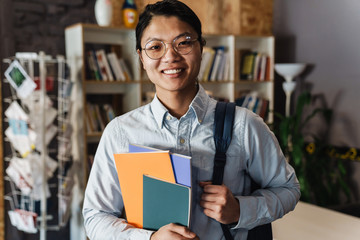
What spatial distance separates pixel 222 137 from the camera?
1029mm

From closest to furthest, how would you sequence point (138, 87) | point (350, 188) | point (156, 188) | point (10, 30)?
point (156, 188)
point (10, 30)
point (138, 87)
point (350, 188)

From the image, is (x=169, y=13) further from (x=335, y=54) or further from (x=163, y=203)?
(x=335, y=54)

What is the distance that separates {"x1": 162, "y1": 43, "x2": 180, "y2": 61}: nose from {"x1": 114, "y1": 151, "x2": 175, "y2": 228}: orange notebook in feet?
0.83

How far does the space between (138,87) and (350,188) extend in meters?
2.34

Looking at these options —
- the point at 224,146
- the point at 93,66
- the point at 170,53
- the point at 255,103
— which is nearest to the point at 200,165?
the point at 224,146

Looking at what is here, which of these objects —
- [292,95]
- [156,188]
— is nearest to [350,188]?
[292,95]

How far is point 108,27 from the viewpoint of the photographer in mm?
3443

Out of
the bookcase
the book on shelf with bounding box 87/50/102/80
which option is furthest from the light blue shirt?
the book on shelf with bounding box 87/50/102/80

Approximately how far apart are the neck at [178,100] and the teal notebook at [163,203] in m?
0.22

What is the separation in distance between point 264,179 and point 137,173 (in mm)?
354

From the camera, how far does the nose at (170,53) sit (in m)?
1.01

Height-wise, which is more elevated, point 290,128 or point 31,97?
point 31,97

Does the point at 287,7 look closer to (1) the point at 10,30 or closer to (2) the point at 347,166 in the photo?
(2) the point at 347,166

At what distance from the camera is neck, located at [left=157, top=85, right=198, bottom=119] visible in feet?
3.60
